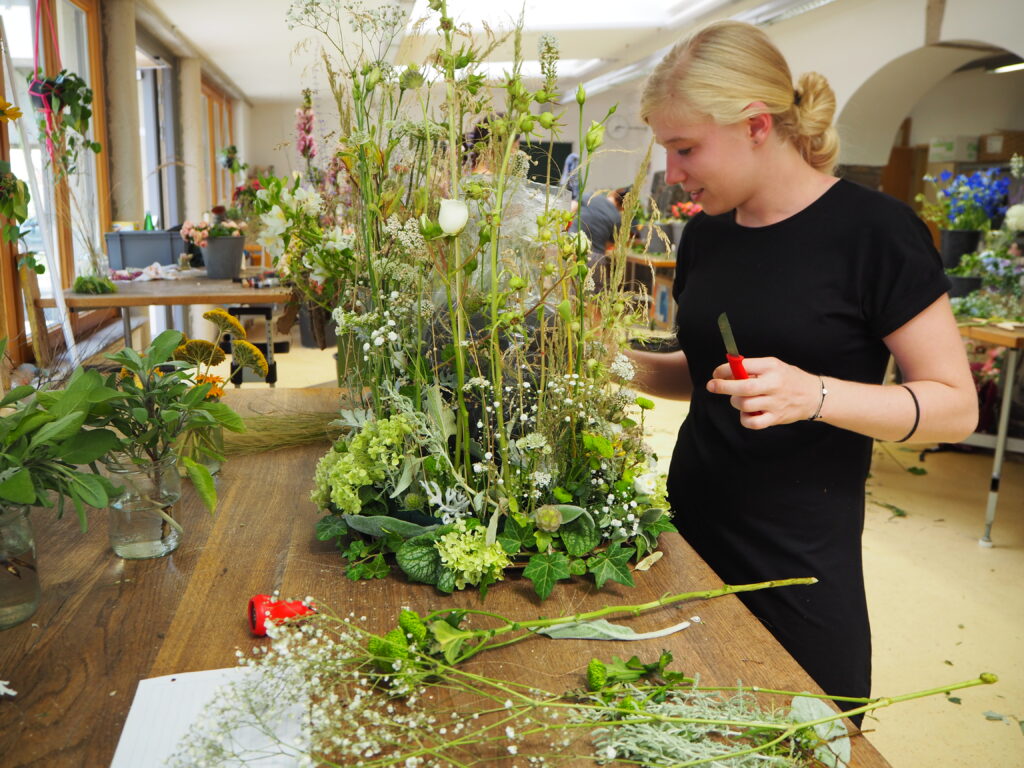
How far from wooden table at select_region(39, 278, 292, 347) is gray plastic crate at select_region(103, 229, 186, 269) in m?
0.36

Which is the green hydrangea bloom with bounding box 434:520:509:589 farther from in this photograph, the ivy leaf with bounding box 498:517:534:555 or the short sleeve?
the short sleeve

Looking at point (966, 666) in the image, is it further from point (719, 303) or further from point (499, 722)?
point (499, 722)

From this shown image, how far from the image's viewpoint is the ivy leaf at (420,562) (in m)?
1.09

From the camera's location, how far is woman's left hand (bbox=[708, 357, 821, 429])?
102cm

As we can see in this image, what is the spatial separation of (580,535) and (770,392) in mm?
317

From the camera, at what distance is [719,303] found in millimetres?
1382

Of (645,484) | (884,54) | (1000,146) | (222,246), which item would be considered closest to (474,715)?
(645,484)

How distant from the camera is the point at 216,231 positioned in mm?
4680

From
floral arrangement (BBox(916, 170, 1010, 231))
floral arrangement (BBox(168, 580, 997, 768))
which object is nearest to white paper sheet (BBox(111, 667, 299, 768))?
floral arrangement (BBox(168, 580, 997, 768))

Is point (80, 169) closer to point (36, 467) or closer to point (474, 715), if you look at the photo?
point (36, 467)

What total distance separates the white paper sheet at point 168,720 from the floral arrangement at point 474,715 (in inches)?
0.4

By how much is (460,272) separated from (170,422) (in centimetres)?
43

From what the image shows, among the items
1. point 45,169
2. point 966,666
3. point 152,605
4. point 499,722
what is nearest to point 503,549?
point 499,722

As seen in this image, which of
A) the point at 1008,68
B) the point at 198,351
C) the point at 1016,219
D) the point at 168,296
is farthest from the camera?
the point at 1008,68
